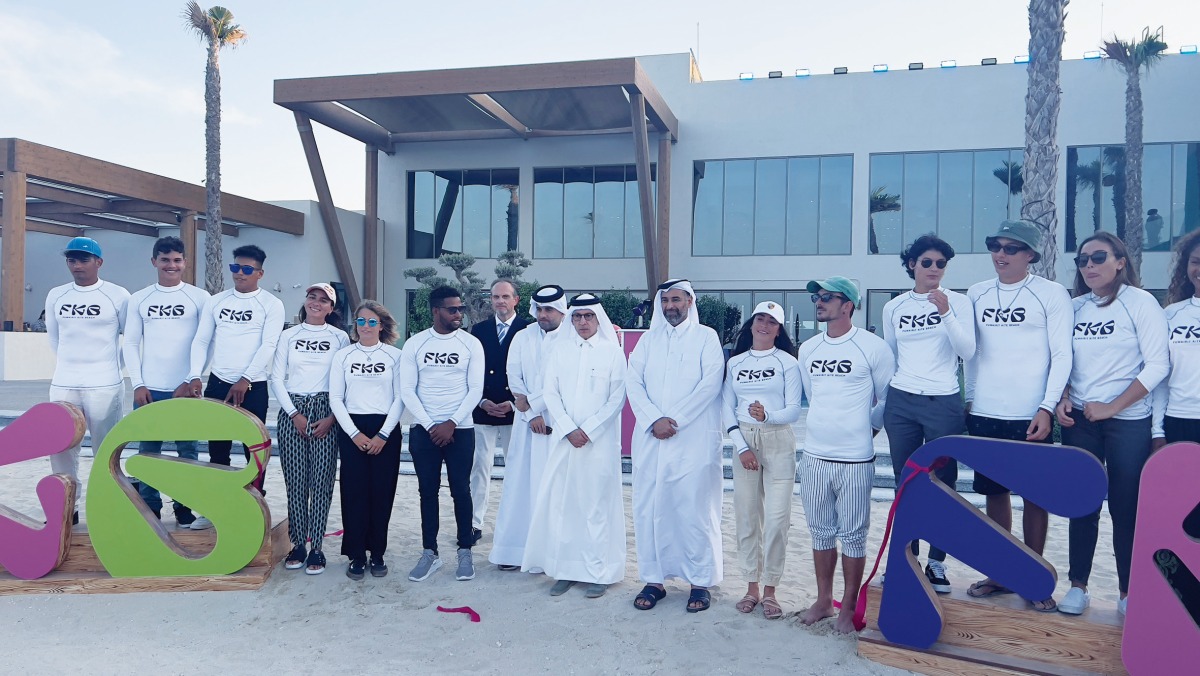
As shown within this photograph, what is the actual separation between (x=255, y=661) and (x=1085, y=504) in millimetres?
3970

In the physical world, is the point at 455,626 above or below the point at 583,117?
below

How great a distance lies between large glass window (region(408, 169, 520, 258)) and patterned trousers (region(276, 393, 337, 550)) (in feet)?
54.3

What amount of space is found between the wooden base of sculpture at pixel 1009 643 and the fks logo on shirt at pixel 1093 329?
133cm

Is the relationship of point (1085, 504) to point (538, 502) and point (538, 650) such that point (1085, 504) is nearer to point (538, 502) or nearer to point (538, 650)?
point (538, 650)

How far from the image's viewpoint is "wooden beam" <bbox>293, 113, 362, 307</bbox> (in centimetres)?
1786

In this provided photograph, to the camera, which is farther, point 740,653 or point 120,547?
point 120,547

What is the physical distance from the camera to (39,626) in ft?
13.9

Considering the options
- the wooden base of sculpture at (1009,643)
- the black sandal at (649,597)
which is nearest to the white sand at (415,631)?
the black sandal at (649,597)

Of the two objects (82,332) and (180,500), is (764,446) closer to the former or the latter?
(180,500)

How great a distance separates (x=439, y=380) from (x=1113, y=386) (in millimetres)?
3732

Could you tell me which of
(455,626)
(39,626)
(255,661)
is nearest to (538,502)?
(455,626)

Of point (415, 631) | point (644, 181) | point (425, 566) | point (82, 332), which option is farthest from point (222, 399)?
point (644, 181)

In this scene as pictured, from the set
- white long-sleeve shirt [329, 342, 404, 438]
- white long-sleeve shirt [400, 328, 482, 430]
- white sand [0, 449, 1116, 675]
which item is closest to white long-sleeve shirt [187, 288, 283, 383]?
white long-sleeve shirt [329, 342, 404, 438]

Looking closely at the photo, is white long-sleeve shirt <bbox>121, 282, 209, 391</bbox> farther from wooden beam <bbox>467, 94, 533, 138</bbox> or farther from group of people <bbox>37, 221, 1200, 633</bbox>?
wooden beam <bbox>467, 94, 533, 138</bbox>
